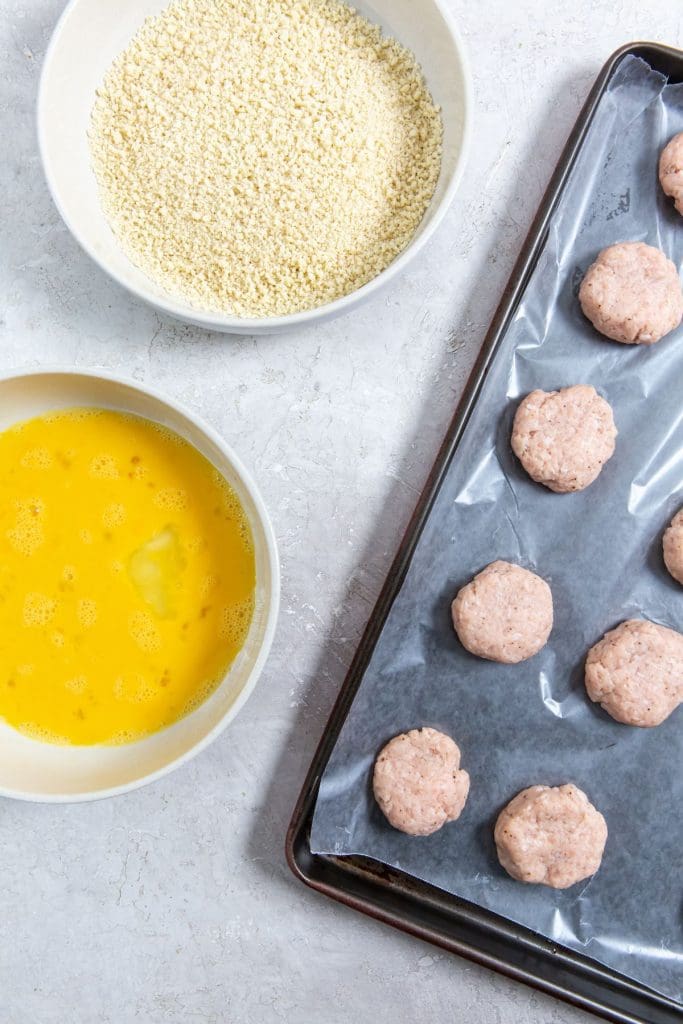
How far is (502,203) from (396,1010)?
1316 millimetres

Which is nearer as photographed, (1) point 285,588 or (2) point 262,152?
(2) point 262,152

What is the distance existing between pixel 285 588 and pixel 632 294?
70 centimetres

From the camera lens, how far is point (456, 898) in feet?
3.98

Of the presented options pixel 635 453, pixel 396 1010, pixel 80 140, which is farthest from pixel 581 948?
pixel 80 140

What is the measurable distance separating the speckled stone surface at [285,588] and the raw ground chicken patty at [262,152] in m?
0.11

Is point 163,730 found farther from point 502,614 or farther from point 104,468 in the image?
point 502,614

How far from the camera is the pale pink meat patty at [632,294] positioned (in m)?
1.17

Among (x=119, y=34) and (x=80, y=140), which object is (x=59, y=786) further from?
(x=119, y=34)

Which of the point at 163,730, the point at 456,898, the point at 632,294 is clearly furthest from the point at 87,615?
the point at 632,294

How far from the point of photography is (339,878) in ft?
3.99

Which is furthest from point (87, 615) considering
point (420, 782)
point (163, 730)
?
point (420, 782)

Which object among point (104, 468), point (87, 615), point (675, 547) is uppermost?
point (675, 547)

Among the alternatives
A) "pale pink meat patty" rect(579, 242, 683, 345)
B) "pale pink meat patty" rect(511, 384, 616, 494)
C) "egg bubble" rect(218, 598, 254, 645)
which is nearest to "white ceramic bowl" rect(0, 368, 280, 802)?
"egg bubble" rect(218, 598, 254, 645)

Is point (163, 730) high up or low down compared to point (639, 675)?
down
